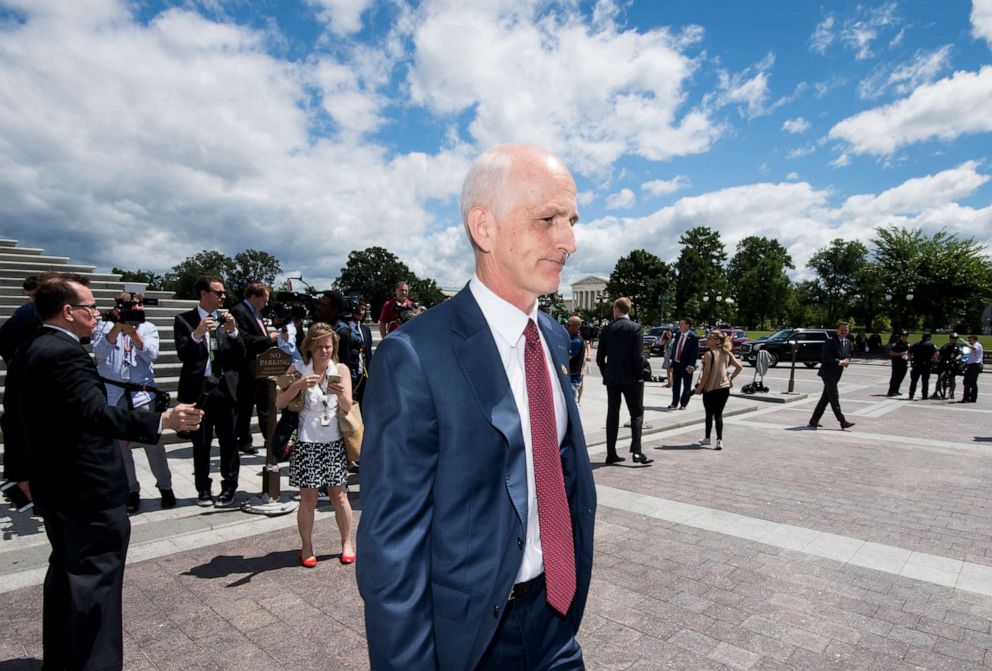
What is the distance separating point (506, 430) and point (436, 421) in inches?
6.5

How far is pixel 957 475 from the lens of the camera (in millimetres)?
7105

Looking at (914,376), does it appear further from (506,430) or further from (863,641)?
(506,430)

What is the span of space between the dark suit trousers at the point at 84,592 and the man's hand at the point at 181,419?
18.7 inches

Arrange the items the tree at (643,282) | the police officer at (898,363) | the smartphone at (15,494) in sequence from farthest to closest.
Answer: the tree at (643,282), the police officer at (898,363), the smartphone at (15,494)

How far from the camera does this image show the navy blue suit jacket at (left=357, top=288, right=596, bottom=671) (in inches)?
45.9

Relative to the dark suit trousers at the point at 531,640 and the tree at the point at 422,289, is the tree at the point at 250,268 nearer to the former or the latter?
the tree at the point at 422,289

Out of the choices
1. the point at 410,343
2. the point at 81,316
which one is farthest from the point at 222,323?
the point at 410,343

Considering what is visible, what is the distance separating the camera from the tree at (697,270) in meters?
75.0

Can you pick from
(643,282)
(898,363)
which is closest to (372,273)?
(643,282)

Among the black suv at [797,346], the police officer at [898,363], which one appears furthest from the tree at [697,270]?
the police officer at [898,363]

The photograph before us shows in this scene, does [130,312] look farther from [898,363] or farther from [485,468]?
[898,363]

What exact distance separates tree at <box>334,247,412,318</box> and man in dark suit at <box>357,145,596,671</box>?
7963 centimetres

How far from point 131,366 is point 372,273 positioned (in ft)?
256

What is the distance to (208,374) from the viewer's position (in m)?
5.53
